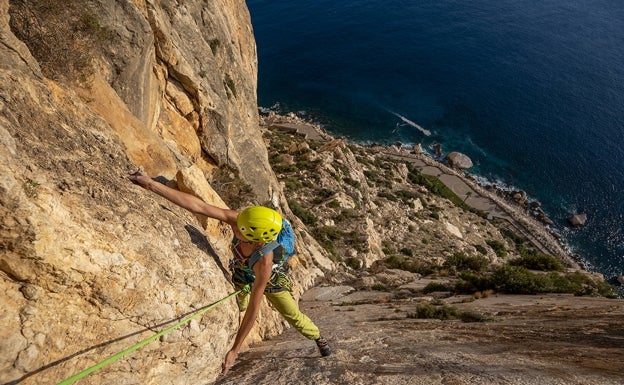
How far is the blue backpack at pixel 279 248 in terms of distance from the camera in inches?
256

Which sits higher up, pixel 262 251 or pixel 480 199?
pixel 262 251

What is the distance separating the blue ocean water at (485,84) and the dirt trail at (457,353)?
200 ft

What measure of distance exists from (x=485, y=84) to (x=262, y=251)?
303 ft

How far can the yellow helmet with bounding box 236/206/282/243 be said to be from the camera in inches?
249

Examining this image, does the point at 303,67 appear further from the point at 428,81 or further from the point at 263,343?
the point at 263,343

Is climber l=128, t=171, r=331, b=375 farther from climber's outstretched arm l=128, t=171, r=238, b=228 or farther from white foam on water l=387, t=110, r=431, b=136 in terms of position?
white foam on water l=387, t=110, r=431, b=136

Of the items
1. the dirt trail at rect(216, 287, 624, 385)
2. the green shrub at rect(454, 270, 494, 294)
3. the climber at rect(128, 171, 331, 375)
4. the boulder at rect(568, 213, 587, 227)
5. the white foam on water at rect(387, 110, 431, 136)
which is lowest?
the boulder at rect(568, 213, 587, 227)

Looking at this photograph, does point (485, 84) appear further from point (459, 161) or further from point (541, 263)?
point (541, 263)

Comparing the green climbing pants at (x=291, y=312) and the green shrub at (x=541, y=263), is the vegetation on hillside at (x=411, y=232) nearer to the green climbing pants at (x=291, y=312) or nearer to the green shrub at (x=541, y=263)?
the green shrub at (x=541, y=263)

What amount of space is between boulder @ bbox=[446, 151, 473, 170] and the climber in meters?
69.5

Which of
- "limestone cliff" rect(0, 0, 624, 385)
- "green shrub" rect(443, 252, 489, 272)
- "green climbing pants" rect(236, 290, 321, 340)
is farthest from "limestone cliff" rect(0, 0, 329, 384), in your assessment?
"green shrub" rect(443, 252, 489, 272)

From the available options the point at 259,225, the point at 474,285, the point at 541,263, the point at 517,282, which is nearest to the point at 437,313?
the point at 474,285

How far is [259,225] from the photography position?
6.32 metres

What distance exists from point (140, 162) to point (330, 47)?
9539 centimetres
